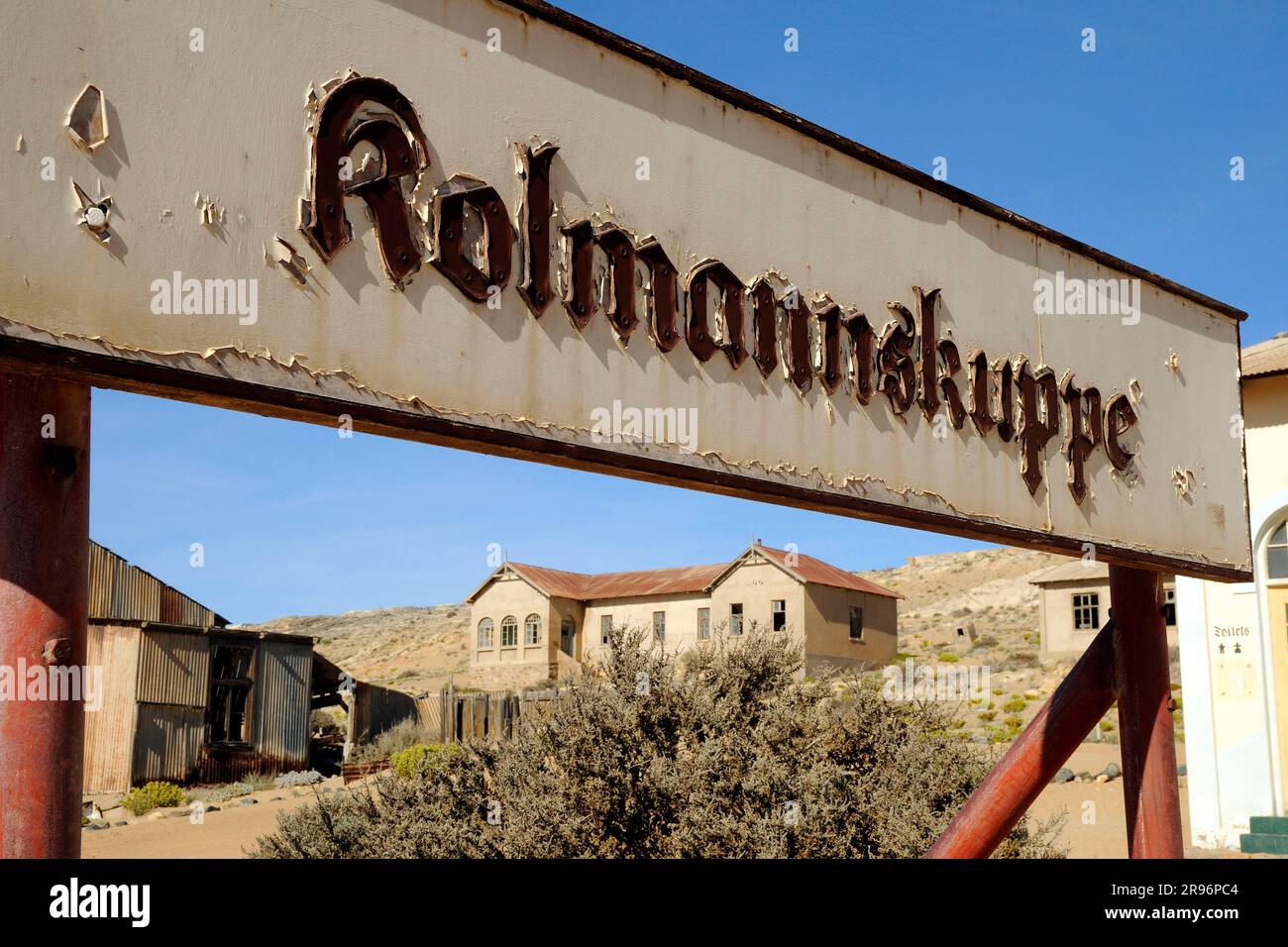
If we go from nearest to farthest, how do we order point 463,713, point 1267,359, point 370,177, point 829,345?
1. point 370,177
2. point 829,345
3. point 1267,359
4. point 463,713

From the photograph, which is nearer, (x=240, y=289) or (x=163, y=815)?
(x=240, y=289)

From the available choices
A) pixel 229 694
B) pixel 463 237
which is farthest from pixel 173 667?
pixel 463 237

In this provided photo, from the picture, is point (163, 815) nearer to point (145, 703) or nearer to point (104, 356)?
point (145, 703)

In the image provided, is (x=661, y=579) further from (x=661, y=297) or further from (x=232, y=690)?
(x=661, y=297)

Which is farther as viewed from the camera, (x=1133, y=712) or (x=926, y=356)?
(x=1133, y=712)

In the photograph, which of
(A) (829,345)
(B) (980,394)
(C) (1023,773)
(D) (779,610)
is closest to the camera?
(A) (829,345)

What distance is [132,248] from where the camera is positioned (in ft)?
7.75

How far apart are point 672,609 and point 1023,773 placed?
132 ft

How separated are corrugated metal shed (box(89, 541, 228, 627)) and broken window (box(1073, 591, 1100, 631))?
27530 millimetres

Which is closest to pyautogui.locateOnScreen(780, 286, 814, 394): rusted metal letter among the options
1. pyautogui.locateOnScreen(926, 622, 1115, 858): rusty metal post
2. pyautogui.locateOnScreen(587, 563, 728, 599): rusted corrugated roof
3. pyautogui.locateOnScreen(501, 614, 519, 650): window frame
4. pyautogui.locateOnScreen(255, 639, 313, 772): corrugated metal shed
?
pyautogui.locateOnScreen(926, 622, 1115, 858): rusty metal post

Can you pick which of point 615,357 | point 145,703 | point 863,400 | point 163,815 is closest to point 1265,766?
point 863,400

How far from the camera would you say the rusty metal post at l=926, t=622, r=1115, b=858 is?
4.52m

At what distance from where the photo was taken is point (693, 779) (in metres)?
8.09

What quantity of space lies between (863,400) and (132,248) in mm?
2419
